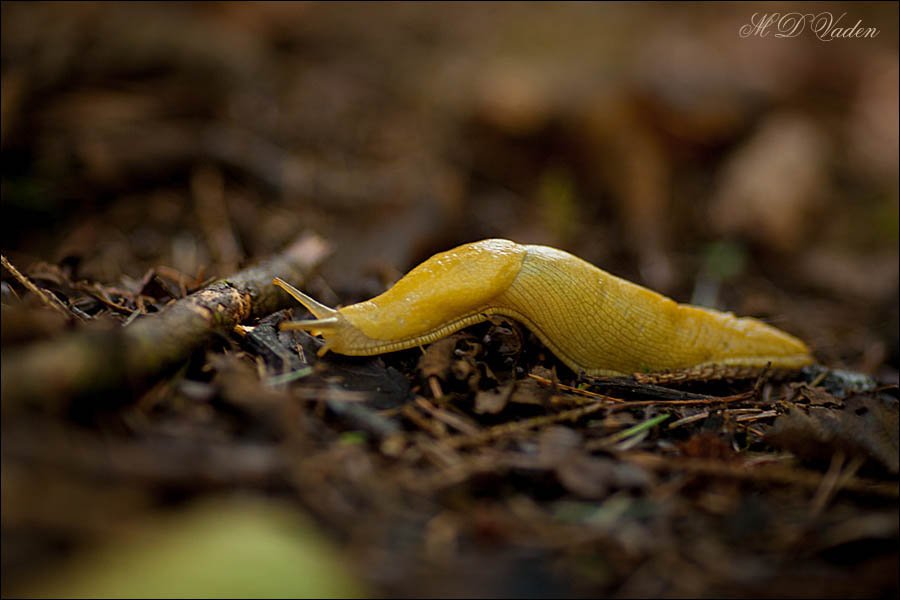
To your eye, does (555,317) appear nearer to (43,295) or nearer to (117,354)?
(117,354)

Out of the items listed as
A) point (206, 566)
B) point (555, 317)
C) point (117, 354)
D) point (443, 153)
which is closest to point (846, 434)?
point (555, 317)

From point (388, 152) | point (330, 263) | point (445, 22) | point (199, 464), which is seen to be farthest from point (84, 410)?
point (445, 22)

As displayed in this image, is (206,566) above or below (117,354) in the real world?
below

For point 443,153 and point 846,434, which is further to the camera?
point 443,153
